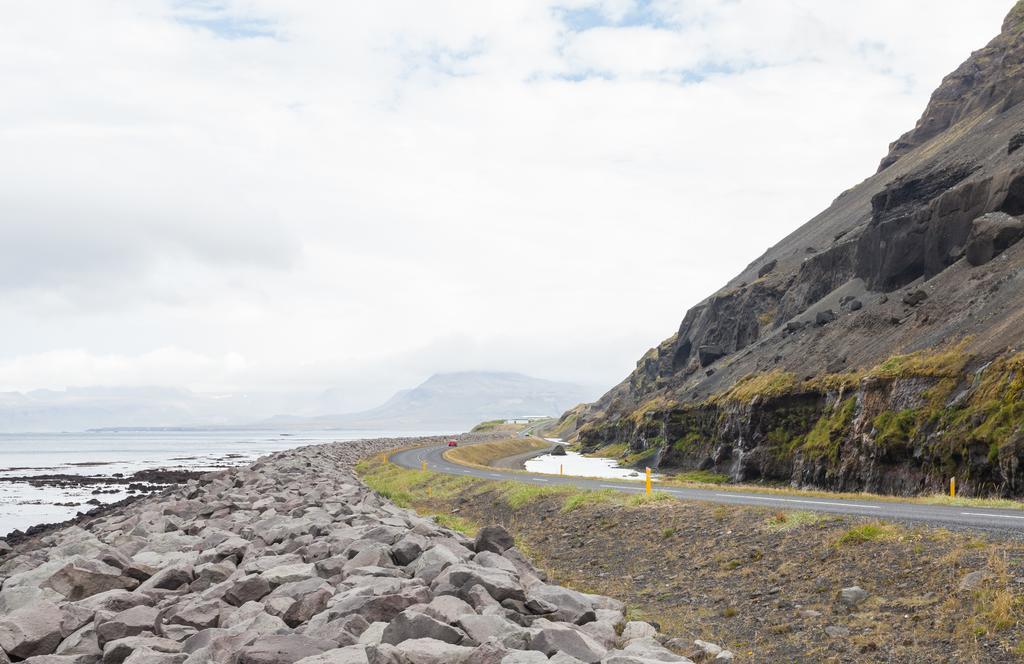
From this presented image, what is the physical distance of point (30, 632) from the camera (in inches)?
368

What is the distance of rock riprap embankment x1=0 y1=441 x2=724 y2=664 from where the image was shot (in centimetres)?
823

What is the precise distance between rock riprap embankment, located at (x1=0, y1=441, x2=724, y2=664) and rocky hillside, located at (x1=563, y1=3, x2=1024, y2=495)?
24.6 metres

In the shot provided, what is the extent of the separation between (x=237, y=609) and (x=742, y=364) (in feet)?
201

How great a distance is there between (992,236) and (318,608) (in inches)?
2035

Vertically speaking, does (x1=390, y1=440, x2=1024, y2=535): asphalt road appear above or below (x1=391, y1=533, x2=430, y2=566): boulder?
above

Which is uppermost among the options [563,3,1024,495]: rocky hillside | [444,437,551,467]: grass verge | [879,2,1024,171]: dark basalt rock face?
[879,2,1024,171]: dark basalt rock face

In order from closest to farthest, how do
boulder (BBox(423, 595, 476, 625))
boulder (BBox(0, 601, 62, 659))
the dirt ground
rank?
1. boulder (BBox(423, 595, 476, 625))
2. boulder (BBox(0, 601, 62, 659))
3. the dirt ground

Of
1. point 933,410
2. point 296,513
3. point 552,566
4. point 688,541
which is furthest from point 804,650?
point 933,410

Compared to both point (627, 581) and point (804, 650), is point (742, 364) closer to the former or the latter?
point (627, 581)

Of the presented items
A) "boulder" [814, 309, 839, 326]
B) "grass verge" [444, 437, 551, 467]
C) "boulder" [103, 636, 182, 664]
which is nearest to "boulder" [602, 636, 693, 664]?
"boulder" [103, 636, 182, 664]

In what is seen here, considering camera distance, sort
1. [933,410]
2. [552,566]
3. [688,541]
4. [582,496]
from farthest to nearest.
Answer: [933,410] < [582,496] < [552,566] < [688,541]

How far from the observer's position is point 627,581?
17.5 meters

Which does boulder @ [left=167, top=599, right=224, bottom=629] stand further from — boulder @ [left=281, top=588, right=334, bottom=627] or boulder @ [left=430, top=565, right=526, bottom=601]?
boulder @ [left=430, top=565, right=526, bottom=601]

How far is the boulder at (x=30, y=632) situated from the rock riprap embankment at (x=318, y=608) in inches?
0.7
